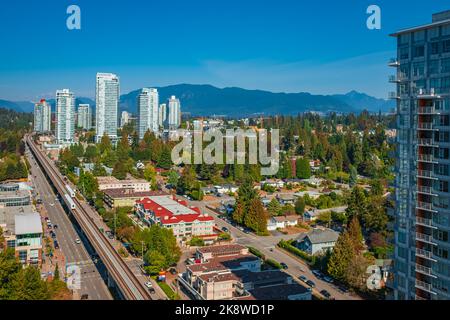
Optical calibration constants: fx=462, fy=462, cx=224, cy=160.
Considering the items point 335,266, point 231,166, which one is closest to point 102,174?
point 231,166

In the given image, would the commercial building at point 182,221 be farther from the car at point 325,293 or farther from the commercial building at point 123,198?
the car at point 325,293

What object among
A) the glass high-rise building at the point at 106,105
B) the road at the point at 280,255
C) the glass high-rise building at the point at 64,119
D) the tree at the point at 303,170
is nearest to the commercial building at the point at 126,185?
the road at the point at 280,255

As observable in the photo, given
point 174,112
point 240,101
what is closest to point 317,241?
point 174,112

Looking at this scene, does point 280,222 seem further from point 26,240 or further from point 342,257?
point 26,240

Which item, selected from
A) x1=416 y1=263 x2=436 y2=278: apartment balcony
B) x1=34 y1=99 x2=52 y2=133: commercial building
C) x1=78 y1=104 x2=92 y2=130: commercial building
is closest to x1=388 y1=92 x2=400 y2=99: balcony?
x1=416 y1=263 x2=436 y2=278: apartment balcony

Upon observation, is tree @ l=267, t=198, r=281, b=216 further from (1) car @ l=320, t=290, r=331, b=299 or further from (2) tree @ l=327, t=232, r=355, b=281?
(1) car @ l=320, t=290, r=331, b=299
